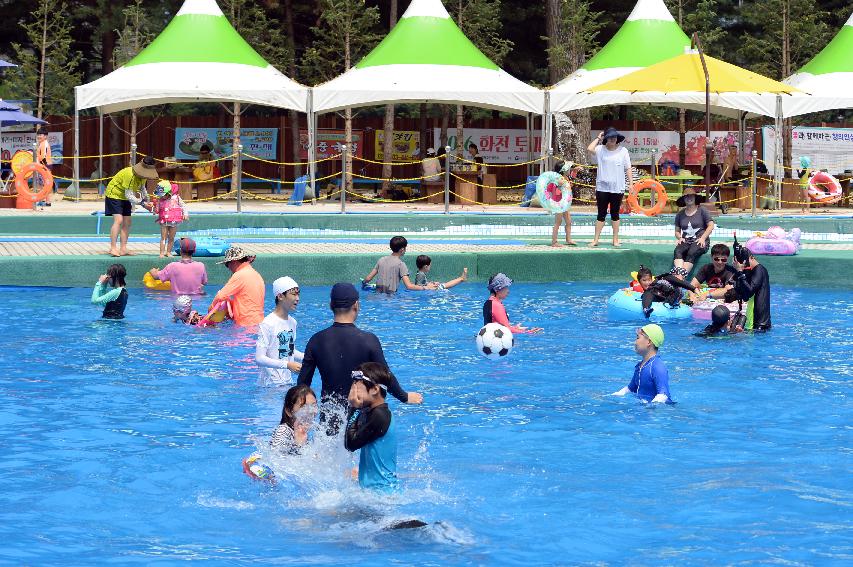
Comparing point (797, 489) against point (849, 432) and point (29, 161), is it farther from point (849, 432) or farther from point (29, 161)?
point (29, 161)

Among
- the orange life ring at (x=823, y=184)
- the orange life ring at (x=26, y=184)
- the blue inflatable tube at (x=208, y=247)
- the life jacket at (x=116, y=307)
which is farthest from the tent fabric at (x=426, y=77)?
the life jacket at (x=116, y=307)

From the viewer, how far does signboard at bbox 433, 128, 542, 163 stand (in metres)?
36.1

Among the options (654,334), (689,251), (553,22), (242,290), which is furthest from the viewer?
(553,22)

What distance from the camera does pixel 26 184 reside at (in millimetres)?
25422

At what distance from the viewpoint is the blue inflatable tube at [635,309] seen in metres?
15.5

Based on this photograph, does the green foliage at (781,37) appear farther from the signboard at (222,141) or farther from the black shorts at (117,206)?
the black shorts at (117,206)

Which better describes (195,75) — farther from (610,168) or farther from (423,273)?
(423,273)

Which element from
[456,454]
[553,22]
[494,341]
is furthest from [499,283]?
[553,22]

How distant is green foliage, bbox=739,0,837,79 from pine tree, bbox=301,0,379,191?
33.4ft

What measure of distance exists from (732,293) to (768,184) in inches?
625

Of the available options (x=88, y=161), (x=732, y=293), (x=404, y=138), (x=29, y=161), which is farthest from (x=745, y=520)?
(x=88, y=161)

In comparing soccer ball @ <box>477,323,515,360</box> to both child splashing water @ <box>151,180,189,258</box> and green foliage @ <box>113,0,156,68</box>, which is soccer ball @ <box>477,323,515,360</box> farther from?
green foliage @ <box>113,0,156,68</box>

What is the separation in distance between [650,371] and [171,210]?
28.9ft

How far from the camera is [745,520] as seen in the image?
8102 mm
